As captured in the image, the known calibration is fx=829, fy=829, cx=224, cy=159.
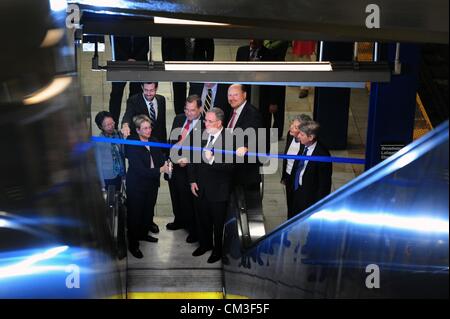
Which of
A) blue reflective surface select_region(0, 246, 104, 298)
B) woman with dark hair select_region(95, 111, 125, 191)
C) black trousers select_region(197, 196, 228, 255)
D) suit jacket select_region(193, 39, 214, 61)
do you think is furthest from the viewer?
suit jacket select_region(193, 39, 214, 61)

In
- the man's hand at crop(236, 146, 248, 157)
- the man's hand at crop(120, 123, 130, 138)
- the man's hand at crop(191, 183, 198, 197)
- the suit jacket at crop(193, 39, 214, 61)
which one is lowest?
the man's hand at crop(191, 183, 198, 197)

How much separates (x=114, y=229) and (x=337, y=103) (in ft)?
13.5

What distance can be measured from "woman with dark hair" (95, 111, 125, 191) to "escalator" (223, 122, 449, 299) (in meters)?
3.92

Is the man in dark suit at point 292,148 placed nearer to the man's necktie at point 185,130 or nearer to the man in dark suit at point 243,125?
the man in dark suit at point 243,125

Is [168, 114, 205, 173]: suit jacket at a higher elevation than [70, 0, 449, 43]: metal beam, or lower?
lower

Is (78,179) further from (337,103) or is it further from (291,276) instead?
(337,103)

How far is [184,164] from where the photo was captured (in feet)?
25.0

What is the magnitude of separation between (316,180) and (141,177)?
5.22ft

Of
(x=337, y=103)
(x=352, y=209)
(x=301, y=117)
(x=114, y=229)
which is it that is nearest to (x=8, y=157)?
(x=352, y=209)

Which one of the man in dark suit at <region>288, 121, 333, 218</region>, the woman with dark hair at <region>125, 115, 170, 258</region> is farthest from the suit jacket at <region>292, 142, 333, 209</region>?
the woman with dark hair at <region>125, 115, 170, 258</region>

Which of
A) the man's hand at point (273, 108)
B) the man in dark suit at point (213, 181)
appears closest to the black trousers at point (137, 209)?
the man in dark suit at point (213, 181)

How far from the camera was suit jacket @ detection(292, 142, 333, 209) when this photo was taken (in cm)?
741

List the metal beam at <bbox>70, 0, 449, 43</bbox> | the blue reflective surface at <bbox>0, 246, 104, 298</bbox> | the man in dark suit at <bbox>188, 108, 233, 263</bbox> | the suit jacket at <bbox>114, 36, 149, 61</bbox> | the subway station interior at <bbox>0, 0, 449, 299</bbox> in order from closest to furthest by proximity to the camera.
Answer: the subway station interior at <bbox>0, 0, 449, 299</bbox> < the metal beam at <bbox>70, 0, 449, 43</bbox> < the blue reflective surface at <bbox>0, 246, 104, 298</bbox> < the man in dark suit at <bbox>188, 108, 233, 263</bbox> < the suit jacket at <bbox>114, 36, 149, 61</bbox>

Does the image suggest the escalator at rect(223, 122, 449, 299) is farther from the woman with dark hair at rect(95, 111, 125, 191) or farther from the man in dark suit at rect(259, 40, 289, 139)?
the man in dark suit at rect(259, 40, 289, 139)
